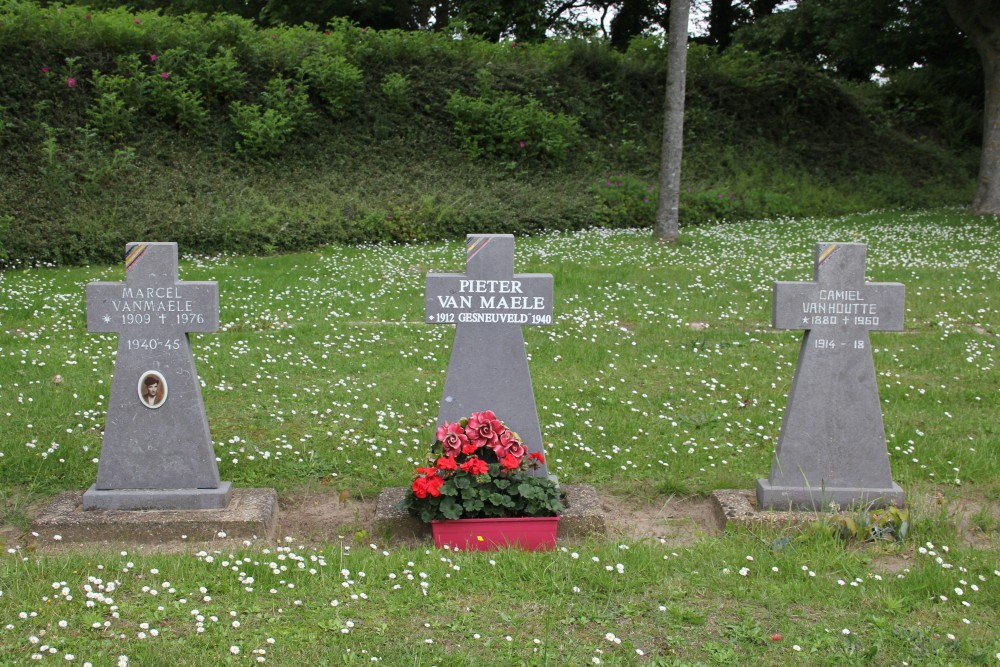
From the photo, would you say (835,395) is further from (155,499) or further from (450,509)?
(155,499)

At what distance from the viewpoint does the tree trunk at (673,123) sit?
50.6ft

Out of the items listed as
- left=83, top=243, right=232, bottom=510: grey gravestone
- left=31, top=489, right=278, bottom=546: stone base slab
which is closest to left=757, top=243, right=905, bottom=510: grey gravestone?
left=31, top=489, right=278, bottom=546: stone base slab

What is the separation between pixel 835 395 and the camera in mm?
5145

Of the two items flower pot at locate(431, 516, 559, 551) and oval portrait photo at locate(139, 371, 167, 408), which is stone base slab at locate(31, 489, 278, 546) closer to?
oval portrait photo at locate(139, 371, 167, 408)

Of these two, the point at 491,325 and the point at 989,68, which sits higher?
the point at 989,68

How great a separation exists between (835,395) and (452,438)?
2161 mm

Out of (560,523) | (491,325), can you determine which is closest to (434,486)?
(560,523)

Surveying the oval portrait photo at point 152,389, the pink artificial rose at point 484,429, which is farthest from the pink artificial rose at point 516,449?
the oval portrait photo at point 152,389

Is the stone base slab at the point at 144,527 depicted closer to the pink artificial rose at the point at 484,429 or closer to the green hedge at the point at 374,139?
the pink artificial rose at the point at 484,429

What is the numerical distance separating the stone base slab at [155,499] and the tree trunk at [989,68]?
18189 millimetres

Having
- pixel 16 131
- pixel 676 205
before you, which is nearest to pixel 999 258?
pixel 676 205

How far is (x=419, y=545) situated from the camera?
15.5 feet

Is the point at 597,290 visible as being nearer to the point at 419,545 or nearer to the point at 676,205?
the point at 676,205

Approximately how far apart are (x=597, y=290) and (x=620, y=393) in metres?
4.23
